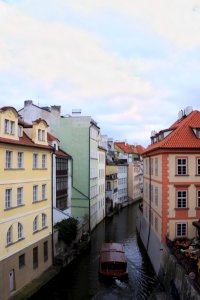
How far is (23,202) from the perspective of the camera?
26094 mm

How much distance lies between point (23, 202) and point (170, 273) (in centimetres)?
1208

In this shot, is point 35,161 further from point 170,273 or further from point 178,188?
point 170,273

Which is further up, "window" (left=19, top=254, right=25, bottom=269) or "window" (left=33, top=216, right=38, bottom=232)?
"window" (left=33, top=216, right=38, bottom=232)

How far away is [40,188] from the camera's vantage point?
95.8 feet

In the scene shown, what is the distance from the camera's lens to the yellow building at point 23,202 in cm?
2323

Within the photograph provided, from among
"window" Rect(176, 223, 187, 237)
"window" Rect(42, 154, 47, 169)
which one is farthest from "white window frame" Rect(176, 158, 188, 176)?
"window" Rect(42, 154, 47, 169)

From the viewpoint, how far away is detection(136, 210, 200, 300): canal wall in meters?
20.5

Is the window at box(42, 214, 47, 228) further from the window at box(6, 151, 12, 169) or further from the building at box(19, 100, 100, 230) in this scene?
the building at box(19, 100, 100, 230)

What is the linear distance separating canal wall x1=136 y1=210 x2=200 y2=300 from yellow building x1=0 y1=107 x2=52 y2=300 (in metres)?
9.66

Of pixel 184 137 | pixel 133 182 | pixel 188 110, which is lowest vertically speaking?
pixel 133 182

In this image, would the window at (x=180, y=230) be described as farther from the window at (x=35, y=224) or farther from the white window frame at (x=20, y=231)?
the white window frame at (x=20, y=231)

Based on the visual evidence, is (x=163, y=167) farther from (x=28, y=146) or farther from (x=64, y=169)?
(x=64, y=169)

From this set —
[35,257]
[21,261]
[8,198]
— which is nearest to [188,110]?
[35,257]

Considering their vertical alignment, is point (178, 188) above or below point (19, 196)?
above
